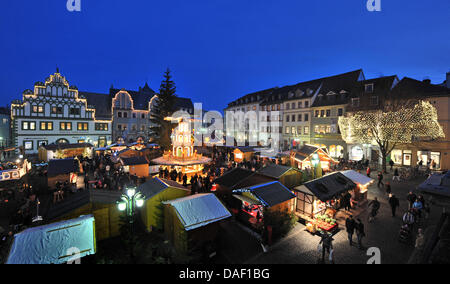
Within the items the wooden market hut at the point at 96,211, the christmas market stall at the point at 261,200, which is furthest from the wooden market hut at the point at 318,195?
the wooden market hut at the point at 96,211

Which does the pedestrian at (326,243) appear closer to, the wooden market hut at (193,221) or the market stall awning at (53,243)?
the wooden market hut at (193,221)

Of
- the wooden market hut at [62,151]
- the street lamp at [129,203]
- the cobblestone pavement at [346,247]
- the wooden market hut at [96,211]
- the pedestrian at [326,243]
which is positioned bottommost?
the cobblestone pavement at [346,247]

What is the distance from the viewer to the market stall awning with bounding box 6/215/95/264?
5.53 m

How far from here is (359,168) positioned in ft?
74.8

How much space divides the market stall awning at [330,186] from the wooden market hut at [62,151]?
30.6 m

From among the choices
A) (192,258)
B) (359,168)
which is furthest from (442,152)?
(192,258)

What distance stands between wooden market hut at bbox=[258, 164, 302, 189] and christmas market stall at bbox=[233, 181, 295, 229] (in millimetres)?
3011

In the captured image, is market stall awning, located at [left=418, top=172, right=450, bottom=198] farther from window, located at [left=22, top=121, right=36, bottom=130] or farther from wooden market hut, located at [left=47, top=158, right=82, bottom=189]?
window, located at [left=22, top=121, right=36, bottom=130]

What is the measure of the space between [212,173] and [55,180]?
13669 mm

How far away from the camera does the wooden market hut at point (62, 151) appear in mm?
26172

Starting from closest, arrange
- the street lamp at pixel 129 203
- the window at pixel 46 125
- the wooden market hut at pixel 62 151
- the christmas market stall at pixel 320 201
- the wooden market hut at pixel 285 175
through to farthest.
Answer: the street lamp at pixel 129 203 → the christmas market stall at pixel 320 201 → the wooden market hut at pixel 285 175 → the wooden market hut at pixel 62 151 → the window at pixel 46 125

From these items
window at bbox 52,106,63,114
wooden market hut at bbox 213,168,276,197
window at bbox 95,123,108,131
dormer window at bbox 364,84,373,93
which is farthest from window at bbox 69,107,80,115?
dormer window at bbox 364,84,373,93
